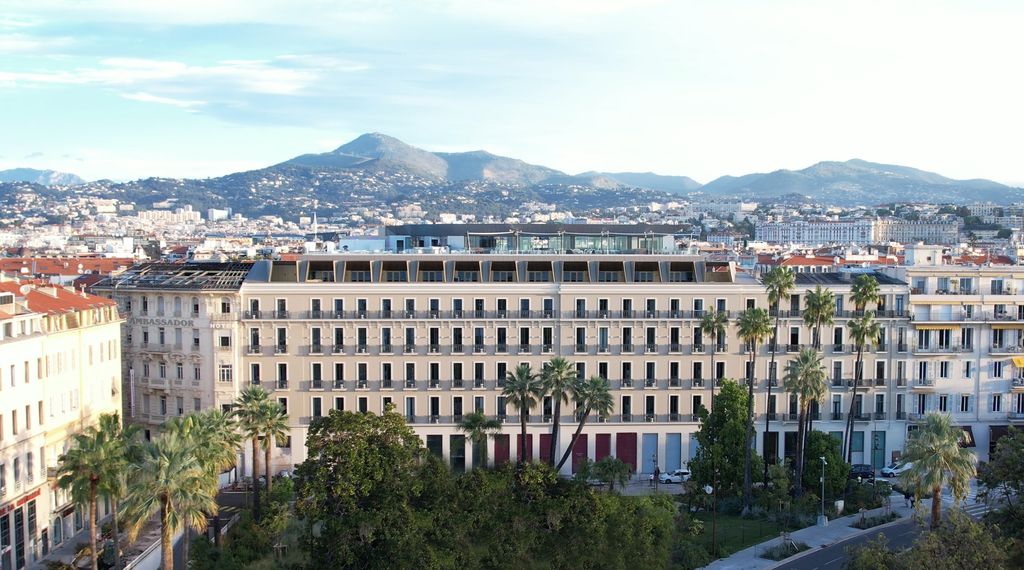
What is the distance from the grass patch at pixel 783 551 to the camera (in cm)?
6241

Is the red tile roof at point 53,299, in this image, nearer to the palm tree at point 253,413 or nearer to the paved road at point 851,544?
the palm tree at point 253,413

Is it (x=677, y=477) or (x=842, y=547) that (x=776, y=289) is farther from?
(x=842, y=547)

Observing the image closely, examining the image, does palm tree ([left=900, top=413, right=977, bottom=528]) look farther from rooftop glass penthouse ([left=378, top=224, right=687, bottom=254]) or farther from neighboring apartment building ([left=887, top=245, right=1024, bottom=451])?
rooftop glass penthouse ([left=378, top=224, right=687, bottom=254])

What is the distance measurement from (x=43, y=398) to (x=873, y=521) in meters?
49.7

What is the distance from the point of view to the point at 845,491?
7481cm

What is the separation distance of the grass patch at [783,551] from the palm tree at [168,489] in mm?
32223

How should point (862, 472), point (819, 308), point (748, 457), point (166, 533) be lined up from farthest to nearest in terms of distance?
point (862, 472) → point (819, 308) → point (748, 457) → point (166, 533)

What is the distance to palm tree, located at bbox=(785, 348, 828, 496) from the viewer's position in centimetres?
7144

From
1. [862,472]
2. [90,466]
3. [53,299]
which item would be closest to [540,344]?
[862,472]

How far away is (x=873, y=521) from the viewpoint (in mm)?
69000

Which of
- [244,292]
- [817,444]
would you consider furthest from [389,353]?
[817,444]

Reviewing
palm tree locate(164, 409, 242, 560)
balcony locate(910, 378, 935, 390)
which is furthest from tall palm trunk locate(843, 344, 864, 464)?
palm tree locate(164, 409, 242, 560)

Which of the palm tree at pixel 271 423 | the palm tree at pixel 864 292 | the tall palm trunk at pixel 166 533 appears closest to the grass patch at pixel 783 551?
the palm tree at pixel 864 292

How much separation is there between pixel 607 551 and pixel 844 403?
3751 centimetres
